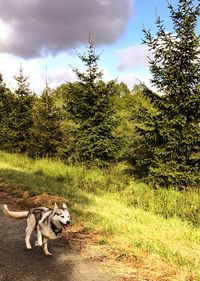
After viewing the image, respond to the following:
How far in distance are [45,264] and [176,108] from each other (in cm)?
960

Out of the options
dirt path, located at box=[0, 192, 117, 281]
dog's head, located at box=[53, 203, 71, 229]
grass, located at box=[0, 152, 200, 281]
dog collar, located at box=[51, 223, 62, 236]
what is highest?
dog's head, located at box=[53, 203, 71, 229]

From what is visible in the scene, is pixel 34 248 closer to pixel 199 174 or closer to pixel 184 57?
pixel 199 174

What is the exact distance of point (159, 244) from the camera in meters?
7.26

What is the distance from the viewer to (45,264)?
6473 millimetres

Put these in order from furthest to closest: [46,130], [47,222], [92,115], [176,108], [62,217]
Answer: [46,130] < [92,115] < [176,108] < [47,222] < [62,217]

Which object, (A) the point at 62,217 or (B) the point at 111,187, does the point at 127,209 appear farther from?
(A) the point at 62,217

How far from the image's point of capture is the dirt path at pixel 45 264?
5.96 m

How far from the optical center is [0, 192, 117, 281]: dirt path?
5.96 meters

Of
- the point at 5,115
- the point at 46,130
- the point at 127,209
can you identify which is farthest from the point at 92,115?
the point at 5,115

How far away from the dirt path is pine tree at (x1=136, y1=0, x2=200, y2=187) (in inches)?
298

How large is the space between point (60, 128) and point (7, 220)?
14.6 m

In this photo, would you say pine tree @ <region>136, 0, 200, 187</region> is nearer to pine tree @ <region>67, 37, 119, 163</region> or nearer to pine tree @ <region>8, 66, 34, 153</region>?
pine tree @ <region>67, 37, 119, 163</region>

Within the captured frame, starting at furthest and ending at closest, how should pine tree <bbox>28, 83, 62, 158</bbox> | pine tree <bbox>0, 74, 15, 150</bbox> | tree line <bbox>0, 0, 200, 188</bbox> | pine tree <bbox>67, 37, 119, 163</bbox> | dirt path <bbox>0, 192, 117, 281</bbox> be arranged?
pine tree <bbox>0, 74, 15, 150</bbox> < pine tree <bbox>28, 83, 62, 158</bbox> < pine tree <bbox>67, 37, 119, 163</bbox> < tree line <bbox>0, 0, 200, 188</bbox> < dirt path <bbox>0, 192, 117, 281</bbox>

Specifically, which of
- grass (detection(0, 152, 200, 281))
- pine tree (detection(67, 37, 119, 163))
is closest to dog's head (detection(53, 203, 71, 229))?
grass (detection(0, 152, 200, 281))
